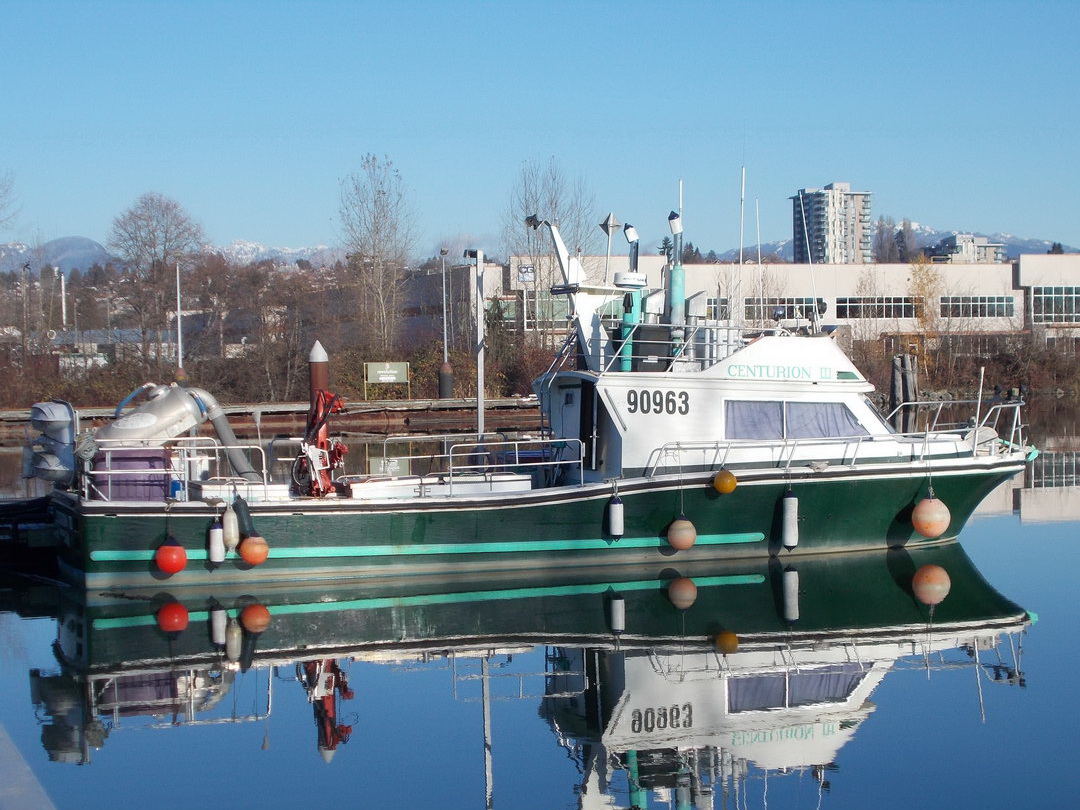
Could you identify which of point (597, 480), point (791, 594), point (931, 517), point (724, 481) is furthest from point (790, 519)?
point (597, 480)

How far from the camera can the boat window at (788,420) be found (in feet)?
52.8

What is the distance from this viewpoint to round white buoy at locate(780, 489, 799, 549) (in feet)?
51.2

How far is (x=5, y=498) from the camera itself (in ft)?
74.5

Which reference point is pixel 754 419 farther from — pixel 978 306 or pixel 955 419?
pixel 978 306

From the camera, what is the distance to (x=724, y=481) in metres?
15.1

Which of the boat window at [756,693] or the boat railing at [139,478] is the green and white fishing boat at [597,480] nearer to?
the boat railing at [139,478]

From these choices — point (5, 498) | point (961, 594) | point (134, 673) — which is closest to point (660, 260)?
point (5, 498)

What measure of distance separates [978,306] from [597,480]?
55525 mm

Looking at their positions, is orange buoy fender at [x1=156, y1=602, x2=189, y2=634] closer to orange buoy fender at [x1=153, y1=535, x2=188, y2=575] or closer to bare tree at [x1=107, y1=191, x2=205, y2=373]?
orange buoy fender at [x1=153, y1=535, x2=188, y2=575]

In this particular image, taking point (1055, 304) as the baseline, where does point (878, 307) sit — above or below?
below

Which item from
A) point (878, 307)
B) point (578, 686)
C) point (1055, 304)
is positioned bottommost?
point (578, 686)

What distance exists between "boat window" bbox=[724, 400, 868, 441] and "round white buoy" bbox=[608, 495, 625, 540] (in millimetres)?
1898

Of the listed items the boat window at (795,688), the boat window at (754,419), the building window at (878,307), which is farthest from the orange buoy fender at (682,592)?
the building window at (878,307)

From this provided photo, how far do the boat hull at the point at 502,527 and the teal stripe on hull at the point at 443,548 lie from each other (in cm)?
1
